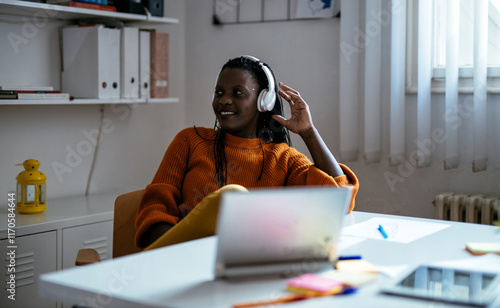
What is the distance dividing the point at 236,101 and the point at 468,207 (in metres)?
1.17

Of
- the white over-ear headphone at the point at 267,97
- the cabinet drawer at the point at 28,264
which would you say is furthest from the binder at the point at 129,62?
the white over-ear headphone at the point at 267,97

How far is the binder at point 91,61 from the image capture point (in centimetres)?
271

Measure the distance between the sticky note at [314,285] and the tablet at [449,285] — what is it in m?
0.09

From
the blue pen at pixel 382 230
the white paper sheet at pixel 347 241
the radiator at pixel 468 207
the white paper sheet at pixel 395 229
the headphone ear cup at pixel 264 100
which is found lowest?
the radiator at pixel 468 207

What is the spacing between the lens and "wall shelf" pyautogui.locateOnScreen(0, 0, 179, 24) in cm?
240

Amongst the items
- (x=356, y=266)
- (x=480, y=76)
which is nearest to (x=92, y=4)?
(x=480, y=76)

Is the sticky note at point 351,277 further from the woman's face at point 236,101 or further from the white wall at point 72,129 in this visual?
the white wall at point 72,129

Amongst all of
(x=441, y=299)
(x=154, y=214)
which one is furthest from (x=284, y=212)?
(x=154, y=214)

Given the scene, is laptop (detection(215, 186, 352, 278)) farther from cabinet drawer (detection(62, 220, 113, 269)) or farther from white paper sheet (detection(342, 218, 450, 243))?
cabinet drawer (detection(62, 220, 113, 269))

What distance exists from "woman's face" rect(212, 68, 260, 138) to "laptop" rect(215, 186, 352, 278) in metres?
0.90

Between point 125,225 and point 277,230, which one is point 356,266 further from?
point 125,225

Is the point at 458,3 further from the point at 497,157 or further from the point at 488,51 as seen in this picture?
the point at 497,157

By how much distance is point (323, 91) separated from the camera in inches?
118

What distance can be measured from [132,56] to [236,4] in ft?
2.46
